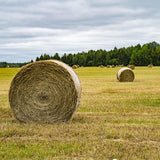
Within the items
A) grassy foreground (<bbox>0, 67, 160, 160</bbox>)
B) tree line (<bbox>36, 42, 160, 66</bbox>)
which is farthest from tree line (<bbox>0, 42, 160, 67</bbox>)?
grassy foreground (<bbox>0, 67, 160, 160</bbox>)

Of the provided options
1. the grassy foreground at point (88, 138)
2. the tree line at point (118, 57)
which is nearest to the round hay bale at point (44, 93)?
the grassy foreground at point (88, 138)

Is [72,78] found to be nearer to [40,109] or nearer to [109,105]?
[40,109]

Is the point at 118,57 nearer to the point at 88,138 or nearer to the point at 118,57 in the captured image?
the point at 118,57

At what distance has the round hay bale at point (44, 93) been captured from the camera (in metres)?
8.56

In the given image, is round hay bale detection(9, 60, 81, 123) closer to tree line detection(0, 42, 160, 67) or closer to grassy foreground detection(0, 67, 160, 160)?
grassy foreground detection(0, 67, 160, 160)

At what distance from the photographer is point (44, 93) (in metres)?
8.84

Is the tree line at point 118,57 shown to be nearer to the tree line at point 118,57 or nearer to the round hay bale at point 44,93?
the tree line at point 118,57

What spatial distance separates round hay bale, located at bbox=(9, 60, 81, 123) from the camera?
28.1ft

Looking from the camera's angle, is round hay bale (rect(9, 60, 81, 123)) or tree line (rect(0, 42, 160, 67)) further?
tree line (rect(0, 42, 160, 67))

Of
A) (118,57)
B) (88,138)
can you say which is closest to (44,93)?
(88,138)

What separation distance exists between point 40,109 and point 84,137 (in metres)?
2.31

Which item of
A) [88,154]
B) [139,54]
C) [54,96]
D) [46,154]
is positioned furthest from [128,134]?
[139,54]

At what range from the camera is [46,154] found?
5.62 meters

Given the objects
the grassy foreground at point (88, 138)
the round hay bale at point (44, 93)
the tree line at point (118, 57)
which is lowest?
the grassy foreground at point (88, 138)
